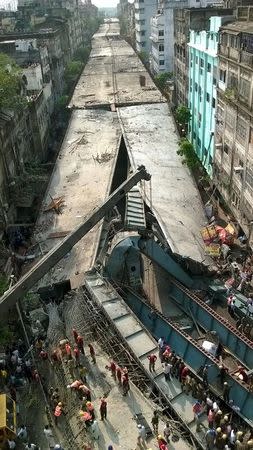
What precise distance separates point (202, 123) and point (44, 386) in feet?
103

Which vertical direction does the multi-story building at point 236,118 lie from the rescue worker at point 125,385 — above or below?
A: above

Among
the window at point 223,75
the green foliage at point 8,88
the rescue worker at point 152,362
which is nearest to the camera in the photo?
the rescue worker at point 152,362

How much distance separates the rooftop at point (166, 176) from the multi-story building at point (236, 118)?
339 cm

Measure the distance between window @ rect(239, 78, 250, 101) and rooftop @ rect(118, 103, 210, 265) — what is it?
30.5 feet

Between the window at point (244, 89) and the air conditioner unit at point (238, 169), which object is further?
the air conditioner unit at point (238, 169)

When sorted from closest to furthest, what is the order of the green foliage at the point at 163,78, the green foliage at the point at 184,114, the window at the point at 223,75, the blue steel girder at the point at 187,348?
1. the blue steel girder at the point at 187,348
2. the window at the point at 223,75
3. the green foliage at the point at 184,114
4. the green foliage at the point at 163,78

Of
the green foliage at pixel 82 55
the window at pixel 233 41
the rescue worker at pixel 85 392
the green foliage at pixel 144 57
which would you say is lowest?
the rescue worker at pixel 85 392

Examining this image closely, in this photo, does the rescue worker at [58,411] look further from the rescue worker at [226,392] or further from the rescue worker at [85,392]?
the rescue worker at [226,392]

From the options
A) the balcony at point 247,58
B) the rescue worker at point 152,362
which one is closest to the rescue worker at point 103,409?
the rescue worker at point 152,362

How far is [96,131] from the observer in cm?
5459

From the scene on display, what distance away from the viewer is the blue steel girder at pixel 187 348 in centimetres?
1874

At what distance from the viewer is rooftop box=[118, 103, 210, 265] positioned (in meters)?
29.3

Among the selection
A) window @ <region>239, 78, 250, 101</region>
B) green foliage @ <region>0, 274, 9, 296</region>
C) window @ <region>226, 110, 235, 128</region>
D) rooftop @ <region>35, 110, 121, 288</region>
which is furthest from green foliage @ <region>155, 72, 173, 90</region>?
green foliage @ <region>0, 274, 9, 296</region>

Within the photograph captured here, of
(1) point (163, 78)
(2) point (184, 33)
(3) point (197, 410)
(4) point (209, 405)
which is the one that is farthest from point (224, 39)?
(1) point (163, 78)
